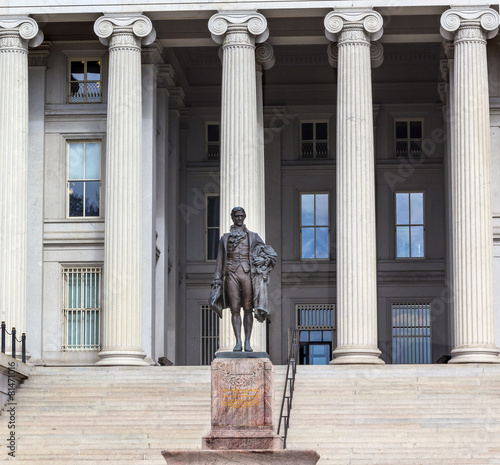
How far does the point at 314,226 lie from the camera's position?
161ft

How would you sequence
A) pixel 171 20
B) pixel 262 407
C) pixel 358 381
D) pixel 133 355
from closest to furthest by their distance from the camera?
1. pixel 262 407
2. pixel 358 381
3. pixel 133 355
4. pixel 171 20

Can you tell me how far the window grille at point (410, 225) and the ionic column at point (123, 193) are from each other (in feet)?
45.4

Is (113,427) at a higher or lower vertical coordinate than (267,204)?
lower

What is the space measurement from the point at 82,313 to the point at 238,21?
9524 mm

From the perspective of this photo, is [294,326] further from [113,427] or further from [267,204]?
[113,427]

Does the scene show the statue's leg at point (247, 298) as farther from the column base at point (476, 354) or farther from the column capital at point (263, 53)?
the column capital at point (263, 53)

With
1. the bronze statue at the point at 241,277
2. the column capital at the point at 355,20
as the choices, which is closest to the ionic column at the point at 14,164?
the column capital at the point at 355,20

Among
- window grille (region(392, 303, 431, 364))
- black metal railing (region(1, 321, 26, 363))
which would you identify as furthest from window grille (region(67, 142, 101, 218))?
window grille (region(392, 303, 431, 364))

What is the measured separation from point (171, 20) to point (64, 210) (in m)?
6.34

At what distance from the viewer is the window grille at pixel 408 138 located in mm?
49094

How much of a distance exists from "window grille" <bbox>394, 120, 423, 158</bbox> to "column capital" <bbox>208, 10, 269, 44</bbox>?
13034mm

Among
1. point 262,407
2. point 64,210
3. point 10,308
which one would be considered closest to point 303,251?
point 64,210

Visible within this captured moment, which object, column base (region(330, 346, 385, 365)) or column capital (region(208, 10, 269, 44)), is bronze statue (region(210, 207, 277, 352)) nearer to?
column base (region(330, 346, 385, 365))

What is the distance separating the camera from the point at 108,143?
122 feet
